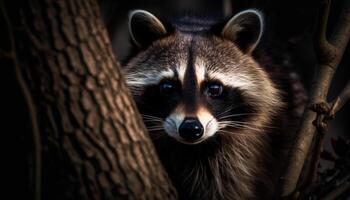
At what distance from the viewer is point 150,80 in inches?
175

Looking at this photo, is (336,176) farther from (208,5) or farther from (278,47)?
(208,5)

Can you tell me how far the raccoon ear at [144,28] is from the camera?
4512 mm

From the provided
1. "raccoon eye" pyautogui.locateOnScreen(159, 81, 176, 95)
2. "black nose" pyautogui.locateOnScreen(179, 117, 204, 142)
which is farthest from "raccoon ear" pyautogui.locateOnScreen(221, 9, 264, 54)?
"black nose" pyautogui.locateOnScreen(179, 117, 204, 142)

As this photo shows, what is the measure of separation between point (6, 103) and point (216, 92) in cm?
169

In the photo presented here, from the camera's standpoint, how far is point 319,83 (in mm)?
3826

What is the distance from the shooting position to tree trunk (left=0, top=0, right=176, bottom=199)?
2.76 m

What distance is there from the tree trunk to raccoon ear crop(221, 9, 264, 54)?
5.49 ft

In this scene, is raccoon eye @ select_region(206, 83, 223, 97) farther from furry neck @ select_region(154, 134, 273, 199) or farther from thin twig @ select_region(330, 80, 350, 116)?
thin twig @ select_region(330, 80, 350, 116)

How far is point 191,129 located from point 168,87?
491mm

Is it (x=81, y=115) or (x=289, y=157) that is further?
(x=289, y=157)

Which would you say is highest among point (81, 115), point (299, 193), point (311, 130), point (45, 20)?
point (45, 20)

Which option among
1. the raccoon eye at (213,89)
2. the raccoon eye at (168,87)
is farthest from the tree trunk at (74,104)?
the raccoon eye at (213,89)

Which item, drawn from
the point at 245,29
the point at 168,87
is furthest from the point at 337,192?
the point at 245,29

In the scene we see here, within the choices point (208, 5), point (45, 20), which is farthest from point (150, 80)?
point (208, 5)
